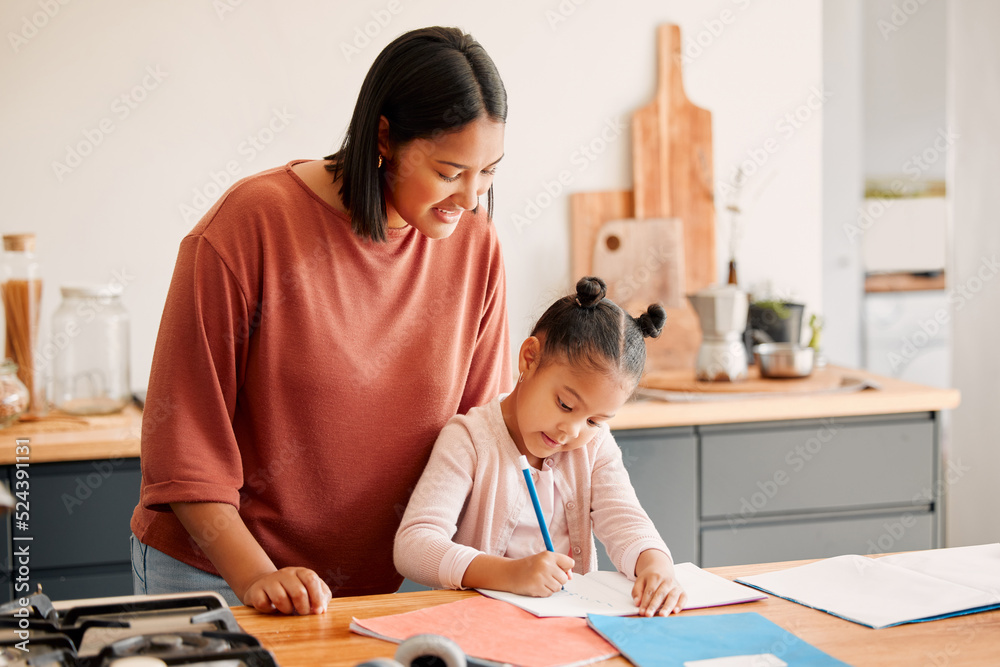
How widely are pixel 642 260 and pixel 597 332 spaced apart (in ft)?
4.43

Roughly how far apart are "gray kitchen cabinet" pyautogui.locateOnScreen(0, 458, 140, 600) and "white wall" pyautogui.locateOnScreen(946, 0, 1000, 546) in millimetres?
2301

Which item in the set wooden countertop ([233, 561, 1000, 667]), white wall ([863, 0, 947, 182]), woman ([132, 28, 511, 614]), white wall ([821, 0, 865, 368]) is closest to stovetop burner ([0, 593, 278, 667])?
wooden countertop ([233, 561, 1000, 667])

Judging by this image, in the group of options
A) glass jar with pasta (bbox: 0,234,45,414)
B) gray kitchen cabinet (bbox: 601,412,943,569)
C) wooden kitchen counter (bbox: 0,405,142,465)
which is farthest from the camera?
gray kitchen cabinet (bbox: 601,412,943,569)

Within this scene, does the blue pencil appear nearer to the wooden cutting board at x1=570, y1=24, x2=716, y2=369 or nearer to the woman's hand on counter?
the woman's hand on counter

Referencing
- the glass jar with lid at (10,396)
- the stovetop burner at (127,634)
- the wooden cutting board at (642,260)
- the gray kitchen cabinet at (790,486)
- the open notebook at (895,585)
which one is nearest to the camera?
the stovetop burner at (127,634)

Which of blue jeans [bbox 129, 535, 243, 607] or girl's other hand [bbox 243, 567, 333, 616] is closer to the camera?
girl's other hand [bbox 243, 567, 333, 616]

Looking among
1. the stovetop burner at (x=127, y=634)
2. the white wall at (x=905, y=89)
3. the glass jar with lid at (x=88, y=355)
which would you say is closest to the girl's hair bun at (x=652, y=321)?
the stovetop burner at (x=127, y=634)

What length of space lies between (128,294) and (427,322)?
1292 millimetres

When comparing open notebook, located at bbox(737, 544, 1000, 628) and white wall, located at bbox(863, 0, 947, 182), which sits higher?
white wall, located at bbox(863, 0, 947, 182)

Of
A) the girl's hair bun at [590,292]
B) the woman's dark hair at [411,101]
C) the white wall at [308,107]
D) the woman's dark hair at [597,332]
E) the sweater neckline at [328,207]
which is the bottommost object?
the woman's dark hair at [597,332]

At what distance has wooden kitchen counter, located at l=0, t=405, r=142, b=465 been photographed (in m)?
1.79

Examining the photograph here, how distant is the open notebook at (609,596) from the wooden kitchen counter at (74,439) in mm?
1112

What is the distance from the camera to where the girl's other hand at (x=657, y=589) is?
3.12 ft

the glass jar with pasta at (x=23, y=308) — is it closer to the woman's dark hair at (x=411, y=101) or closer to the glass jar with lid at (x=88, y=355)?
the glass jar with lid at (x=88, y=355)
